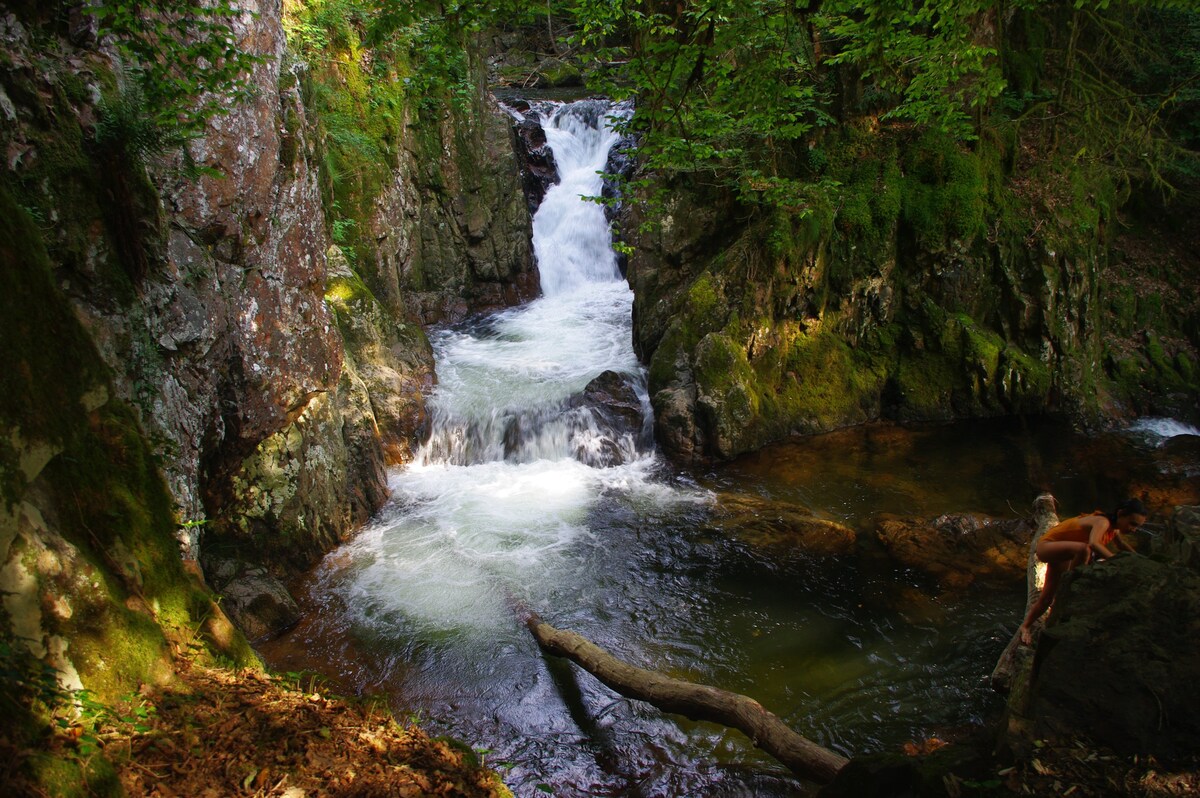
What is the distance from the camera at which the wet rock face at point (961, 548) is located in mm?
7332

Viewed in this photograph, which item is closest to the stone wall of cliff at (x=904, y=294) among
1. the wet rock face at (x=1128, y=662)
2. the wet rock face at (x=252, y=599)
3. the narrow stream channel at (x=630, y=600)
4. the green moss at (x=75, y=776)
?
the narrow stream channel at (x=630, y=600)

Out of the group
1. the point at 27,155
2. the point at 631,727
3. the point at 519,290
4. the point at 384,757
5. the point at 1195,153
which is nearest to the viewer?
the point at 384,757

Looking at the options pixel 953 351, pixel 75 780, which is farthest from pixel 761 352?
pixel 75 780

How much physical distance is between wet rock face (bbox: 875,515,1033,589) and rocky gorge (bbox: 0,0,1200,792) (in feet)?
0.16

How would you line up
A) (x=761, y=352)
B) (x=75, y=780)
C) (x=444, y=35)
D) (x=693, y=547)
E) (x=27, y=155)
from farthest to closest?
(x=761, y=352) < (x=693, y=547) < (x=444, y=35) < (x=27, y=155) < (x=75, y=780)

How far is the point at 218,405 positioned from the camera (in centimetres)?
579

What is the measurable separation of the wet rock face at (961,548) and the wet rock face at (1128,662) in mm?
4209

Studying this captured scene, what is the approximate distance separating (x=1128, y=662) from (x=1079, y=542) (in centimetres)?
230

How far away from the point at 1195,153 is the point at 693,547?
43.8 feet

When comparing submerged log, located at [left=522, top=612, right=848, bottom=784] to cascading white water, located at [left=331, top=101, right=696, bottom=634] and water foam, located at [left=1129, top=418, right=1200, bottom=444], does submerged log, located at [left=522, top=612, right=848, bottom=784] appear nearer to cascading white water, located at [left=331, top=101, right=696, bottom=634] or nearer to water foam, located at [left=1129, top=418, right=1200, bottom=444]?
cascading white water, located at [left=331, top=101, right=696, bottom=634]

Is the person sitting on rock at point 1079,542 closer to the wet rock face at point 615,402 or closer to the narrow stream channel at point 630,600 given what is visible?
the narrow stream channel at point 630,600

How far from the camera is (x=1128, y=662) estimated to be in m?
2.97

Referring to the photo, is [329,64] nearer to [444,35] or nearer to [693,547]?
[444,35]

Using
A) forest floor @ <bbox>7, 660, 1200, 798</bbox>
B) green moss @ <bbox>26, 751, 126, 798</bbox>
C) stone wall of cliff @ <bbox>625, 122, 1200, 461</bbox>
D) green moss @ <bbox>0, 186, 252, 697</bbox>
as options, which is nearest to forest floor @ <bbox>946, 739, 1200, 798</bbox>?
forest floor @ <bbox>7, 660, 1200, 798</bbox>
